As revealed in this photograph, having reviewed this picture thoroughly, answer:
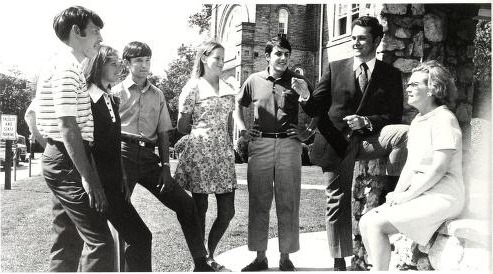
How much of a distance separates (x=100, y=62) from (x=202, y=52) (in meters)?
1.06

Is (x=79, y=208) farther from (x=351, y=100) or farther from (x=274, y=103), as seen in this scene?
(x=351, y=100)

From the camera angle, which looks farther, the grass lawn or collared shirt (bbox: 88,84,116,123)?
the grass lawn

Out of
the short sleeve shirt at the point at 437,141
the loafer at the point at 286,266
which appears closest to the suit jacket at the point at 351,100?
the short sleeve shirt at the point at 437,141

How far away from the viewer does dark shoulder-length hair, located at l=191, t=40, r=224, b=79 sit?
4020mm

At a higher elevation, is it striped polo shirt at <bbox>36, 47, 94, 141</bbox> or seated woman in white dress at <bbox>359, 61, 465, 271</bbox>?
striped polo shirt at <bbox>36, 47, 94, 141</bbox>

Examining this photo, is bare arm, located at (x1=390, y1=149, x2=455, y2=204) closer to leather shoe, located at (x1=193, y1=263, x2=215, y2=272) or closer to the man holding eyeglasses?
the man holding eyeglasses

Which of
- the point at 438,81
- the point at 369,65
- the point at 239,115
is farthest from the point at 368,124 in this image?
the point at 239,115

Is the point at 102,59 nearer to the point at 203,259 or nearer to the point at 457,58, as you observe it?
the point at 203,259

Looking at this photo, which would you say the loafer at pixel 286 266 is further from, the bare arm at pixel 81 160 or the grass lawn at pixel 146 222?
the bare arm at pixel 81 160

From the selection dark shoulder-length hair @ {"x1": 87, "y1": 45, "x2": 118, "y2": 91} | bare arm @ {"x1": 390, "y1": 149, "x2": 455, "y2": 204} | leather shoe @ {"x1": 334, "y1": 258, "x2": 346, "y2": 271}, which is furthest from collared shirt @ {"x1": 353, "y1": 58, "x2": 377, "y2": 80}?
dark shoulder-length hair @ {"x1": 87, "y1": 45, "x2": 118, "y2": 91}

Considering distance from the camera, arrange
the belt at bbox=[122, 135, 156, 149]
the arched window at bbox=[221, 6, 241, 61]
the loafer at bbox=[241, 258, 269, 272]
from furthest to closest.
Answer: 1. the arched window at bbox=[221, 6, 241, 61]
2. the loafer at bbox=[241, 258, 269, 272]
3. the belt at bbox=[122, 135, 156, 149]

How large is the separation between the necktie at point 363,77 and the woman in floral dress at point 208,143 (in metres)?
1.09

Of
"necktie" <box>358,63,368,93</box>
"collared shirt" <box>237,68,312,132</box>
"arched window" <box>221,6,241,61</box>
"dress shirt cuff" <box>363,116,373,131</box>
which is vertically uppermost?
"arched window" <box>221,6,241,61</box>

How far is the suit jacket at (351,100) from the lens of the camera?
155 inches
